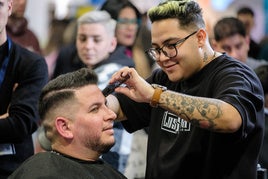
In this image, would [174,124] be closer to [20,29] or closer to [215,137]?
[215,137]

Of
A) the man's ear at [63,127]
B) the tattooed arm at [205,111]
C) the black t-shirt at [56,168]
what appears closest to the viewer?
the tattooed arm at [205,111]

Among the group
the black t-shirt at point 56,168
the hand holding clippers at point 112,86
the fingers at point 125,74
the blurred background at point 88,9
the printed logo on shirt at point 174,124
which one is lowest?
the blurred background at point 88,9

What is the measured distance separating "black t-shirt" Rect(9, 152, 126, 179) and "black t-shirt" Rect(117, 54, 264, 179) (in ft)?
0.99

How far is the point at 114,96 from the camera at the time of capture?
3.12 metres

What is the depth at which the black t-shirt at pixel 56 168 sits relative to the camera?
8.52 ft

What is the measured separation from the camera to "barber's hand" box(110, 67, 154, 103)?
2528mm

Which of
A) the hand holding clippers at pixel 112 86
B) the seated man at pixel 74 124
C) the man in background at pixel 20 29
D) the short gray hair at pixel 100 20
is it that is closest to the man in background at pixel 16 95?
the seated man at pixel 74 124

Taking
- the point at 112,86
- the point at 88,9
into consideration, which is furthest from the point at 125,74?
the point at 88,9

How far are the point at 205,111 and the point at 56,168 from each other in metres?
0.69

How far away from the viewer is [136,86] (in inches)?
101

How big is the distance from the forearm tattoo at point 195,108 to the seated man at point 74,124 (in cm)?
38

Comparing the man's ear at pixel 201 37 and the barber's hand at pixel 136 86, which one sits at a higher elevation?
the man's ear at pixel 201 37

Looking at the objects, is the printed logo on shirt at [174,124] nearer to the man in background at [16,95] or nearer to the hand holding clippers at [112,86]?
the hand holding clippers at [112,86]

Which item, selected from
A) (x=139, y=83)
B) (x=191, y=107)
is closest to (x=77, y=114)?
(x=139, y=83)
